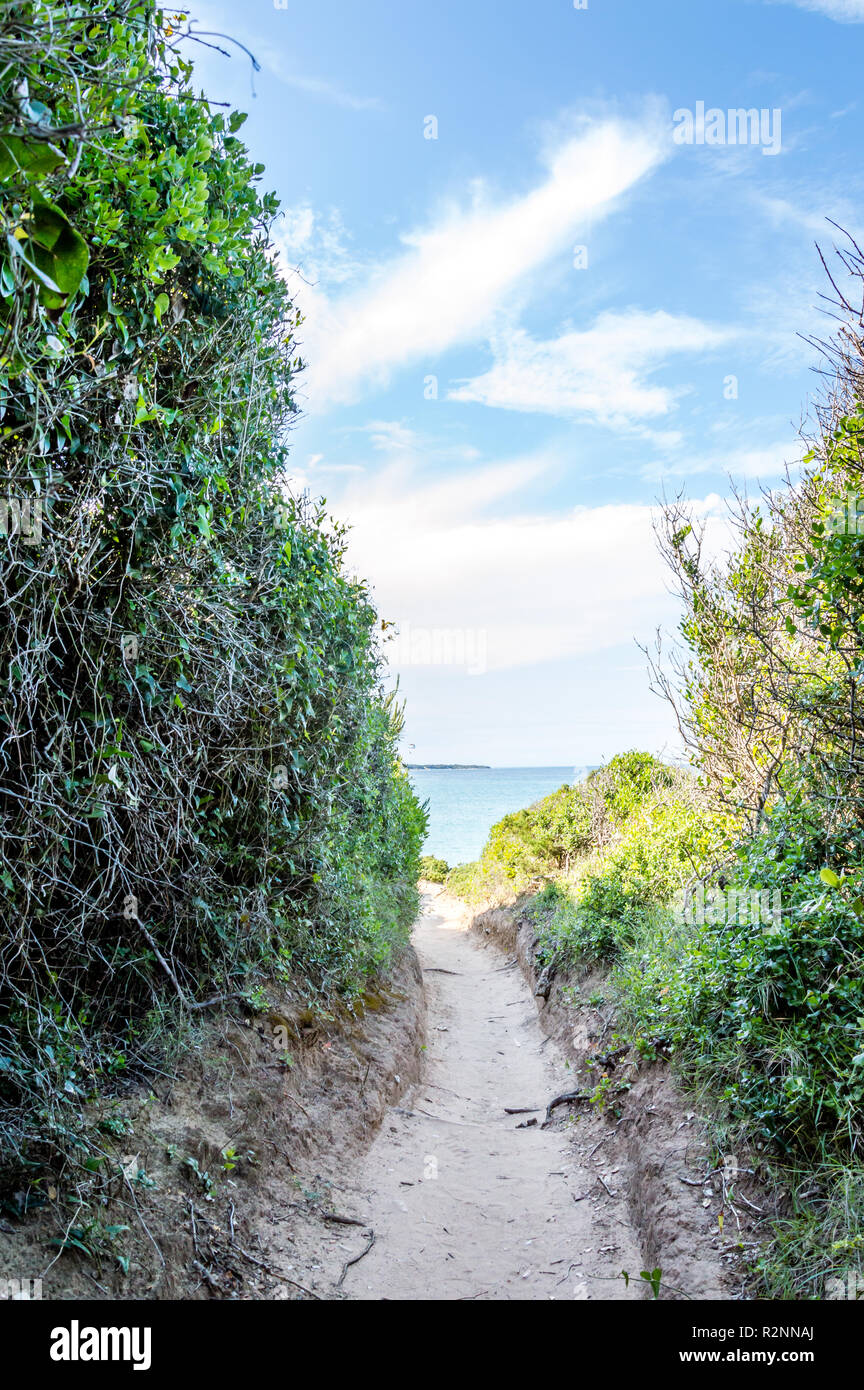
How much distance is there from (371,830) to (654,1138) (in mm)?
5042

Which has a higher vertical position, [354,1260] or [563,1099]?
[354,1260]

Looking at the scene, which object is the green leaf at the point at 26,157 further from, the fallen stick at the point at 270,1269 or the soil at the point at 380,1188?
the fallen stick at the point at 270,1269

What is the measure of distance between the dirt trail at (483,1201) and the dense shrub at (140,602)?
169cm

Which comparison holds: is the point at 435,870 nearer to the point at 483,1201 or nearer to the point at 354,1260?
the point at 483,1201

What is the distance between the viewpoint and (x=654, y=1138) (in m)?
4.51

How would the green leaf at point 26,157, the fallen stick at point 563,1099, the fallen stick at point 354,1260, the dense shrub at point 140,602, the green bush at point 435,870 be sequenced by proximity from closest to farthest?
the green leaf at point 26,157
the dense shrub at point 140,602
the fallen stick at point 354,1260
the fallen stick at point 563,1099
the green bush at point 435,870

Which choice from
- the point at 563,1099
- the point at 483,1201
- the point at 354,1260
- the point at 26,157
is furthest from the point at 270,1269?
the point at 26,157

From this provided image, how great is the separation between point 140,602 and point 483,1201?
4733 millimetres

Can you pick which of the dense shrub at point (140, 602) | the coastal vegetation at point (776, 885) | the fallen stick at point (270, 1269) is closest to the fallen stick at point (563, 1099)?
the coastal vegetation at point (776, 885)

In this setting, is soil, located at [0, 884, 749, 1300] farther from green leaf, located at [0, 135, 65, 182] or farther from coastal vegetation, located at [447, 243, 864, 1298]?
green leaf, located at [0, 135, 65, 182]

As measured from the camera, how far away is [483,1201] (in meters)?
4.92

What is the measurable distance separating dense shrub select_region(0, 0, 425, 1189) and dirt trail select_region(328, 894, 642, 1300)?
1.69 metres

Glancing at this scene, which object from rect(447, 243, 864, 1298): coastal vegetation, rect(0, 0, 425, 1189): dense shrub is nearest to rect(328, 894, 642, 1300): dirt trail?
rect(447, 243, 864, 1298): coastal vegetation

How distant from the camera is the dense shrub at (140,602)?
2691 millimetres
